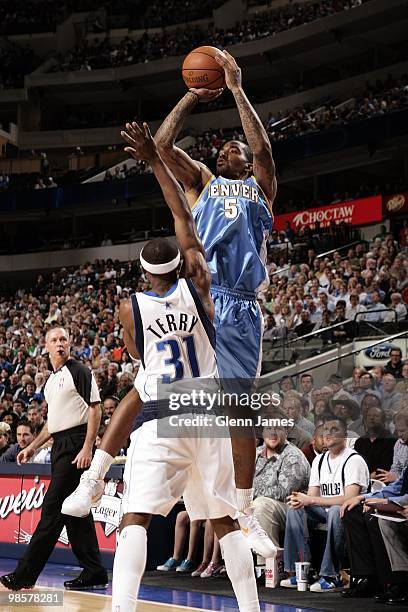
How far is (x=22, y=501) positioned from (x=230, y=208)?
20.3ft

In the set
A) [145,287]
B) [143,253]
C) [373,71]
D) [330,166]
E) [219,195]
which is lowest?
[143,253]

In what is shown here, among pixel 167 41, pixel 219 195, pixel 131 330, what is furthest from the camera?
pixel 167 41

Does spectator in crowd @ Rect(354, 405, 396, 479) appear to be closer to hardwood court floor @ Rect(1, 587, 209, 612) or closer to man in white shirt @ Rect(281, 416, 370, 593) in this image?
man in white shirt @ Rect(281, 416, 370, 593)

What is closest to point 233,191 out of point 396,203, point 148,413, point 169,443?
point 148,413

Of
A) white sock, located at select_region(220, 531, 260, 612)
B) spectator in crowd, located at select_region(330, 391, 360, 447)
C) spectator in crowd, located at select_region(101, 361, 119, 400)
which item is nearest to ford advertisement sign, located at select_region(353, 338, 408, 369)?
spectator in crowd, located at select_region(330, 391, 360, 447)

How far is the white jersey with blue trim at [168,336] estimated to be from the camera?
4.41 meters

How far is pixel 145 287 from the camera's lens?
69.2 feet

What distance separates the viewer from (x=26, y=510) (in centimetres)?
1024

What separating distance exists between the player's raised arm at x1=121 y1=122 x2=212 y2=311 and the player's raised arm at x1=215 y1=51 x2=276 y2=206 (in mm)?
833

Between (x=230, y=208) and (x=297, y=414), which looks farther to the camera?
(x=297, y=414)

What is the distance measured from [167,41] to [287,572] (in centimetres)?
2971

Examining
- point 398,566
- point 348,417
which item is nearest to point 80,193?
point 348,417

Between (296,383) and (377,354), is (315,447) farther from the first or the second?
(377,354)

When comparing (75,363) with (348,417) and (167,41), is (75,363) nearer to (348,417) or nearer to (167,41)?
(348,417)
